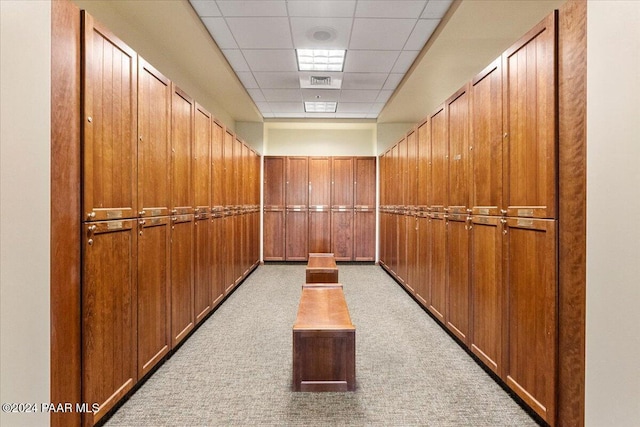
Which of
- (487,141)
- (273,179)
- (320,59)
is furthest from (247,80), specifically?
(487,141)

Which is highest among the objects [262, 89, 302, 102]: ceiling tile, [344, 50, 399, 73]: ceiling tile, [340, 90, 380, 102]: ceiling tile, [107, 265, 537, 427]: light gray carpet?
[262, 89, 302, 102]: ceiling tile

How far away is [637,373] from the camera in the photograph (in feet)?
4.33

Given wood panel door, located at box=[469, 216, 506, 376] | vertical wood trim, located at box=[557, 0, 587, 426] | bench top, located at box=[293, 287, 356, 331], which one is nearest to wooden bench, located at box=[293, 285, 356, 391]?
bench top, located at box=[293, 287, 356, 331]

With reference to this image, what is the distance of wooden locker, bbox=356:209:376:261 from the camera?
7.39 m

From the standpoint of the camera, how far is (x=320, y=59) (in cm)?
455

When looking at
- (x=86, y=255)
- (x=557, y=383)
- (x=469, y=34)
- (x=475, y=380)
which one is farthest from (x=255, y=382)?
(x=469, y=34)

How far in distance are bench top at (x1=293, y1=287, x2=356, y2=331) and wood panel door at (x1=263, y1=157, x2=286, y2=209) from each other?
4.38m

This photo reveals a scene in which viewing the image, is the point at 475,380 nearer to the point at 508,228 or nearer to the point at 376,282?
the point at 508,228

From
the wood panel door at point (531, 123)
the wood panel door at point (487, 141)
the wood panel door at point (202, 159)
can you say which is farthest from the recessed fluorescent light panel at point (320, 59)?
the wood panel door at point (531, 123)

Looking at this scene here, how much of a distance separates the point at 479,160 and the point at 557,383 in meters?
1.56

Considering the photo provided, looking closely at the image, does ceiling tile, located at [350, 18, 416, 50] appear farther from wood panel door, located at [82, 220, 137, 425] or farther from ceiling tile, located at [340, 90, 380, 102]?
wood panel door, located at [82, 220, 137, 425]

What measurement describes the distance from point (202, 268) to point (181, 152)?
125 centimetres

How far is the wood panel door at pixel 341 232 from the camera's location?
7.38 m

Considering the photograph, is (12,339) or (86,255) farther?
(86,255)
